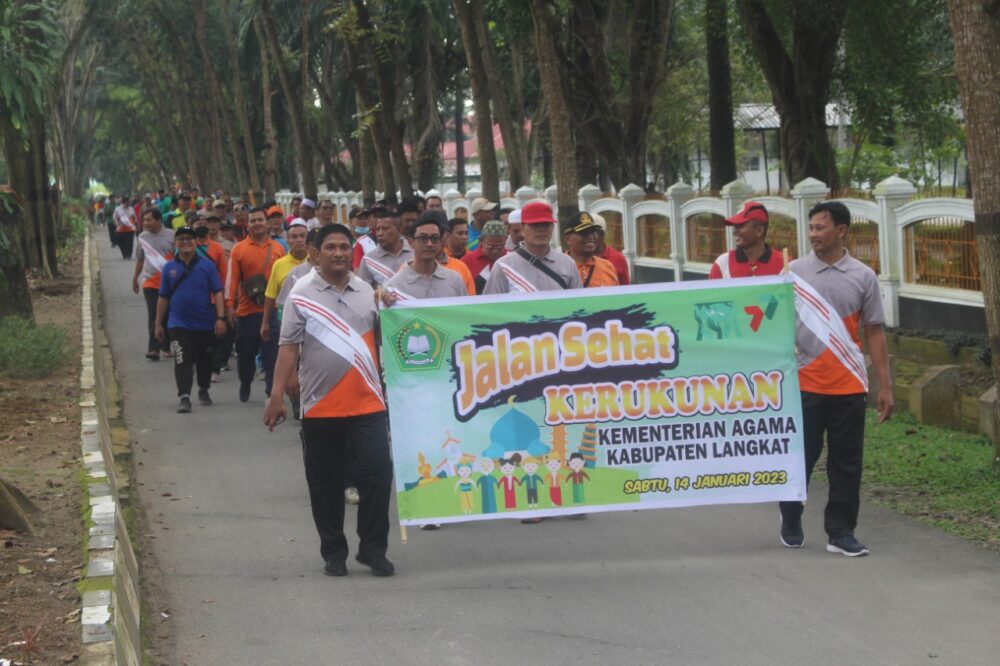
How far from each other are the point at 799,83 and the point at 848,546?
46.6 feet

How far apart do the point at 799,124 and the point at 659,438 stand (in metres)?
14.3

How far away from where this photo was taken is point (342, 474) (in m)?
7.89

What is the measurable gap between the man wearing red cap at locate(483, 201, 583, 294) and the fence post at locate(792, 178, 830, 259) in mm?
7450

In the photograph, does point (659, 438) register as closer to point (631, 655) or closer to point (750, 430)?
point (750, 430)

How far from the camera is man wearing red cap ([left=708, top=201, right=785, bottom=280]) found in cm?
831

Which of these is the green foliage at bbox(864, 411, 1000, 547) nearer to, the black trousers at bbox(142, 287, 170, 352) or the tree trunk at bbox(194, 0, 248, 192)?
the black trousers at bbox(142, 287, 170, 352)

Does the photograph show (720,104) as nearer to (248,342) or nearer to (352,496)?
(248,342)

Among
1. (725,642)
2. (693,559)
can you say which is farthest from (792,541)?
(725,642)

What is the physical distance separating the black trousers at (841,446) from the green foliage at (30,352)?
9.52 m

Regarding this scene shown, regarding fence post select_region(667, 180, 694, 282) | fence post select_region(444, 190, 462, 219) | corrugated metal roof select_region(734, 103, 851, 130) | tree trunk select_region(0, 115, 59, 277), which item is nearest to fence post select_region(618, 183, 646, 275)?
fence post select_region(667, 180, 694, 282)

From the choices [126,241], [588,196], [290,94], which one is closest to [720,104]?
[588,196]

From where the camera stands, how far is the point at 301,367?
7762 millimetres

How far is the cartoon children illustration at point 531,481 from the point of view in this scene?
7.73 meters

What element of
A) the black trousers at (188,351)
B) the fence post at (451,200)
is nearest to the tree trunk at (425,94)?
the fence post at (451,200)
